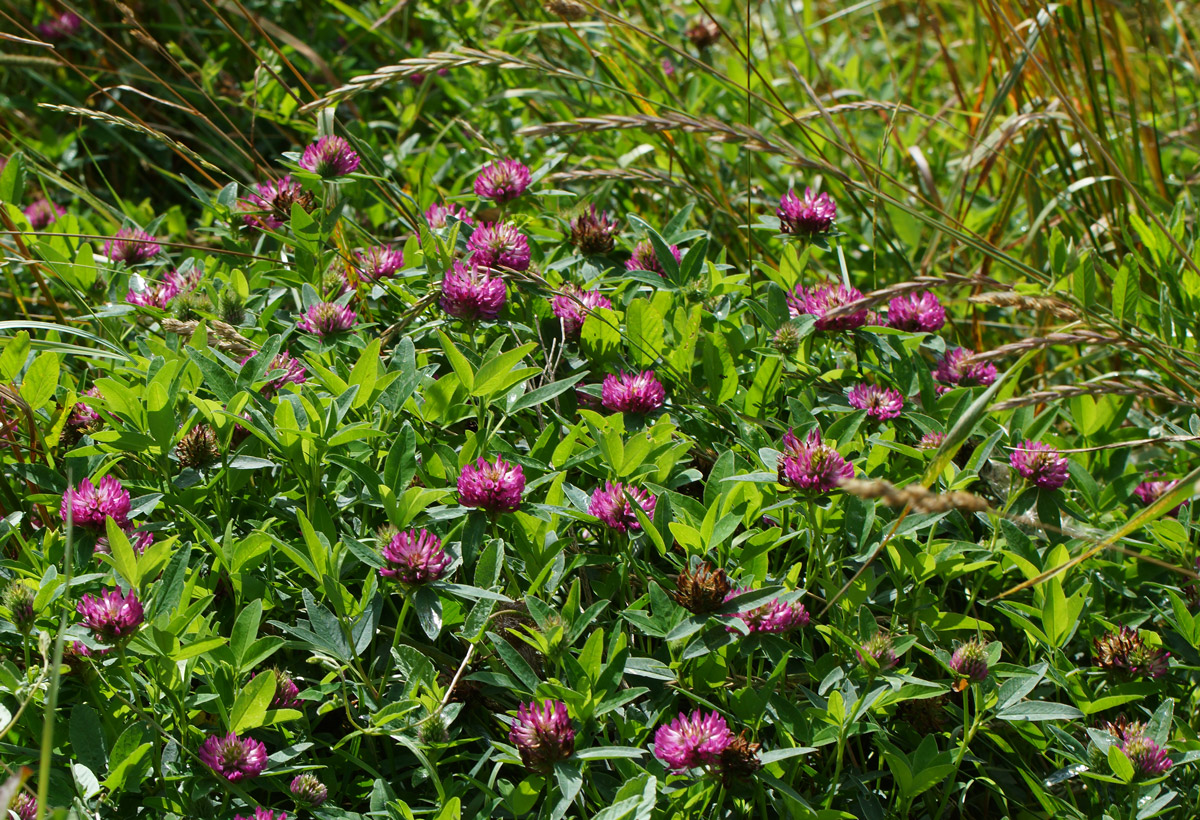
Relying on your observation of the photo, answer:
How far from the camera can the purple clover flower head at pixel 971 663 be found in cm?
131

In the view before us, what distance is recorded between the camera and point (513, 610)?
1.34 m

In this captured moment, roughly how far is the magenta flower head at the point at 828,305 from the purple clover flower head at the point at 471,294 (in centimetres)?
48

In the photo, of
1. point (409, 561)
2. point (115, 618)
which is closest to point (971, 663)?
point (409, 561)

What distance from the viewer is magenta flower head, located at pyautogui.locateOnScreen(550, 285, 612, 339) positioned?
1.72 m

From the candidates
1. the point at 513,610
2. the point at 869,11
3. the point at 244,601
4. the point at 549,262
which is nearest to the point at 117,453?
the point at 244,601

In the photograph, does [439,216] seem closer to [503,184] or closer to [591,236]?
[503,184]

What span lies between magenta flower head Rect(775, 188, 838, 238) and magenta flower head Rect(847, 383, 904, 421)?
306 millimetres

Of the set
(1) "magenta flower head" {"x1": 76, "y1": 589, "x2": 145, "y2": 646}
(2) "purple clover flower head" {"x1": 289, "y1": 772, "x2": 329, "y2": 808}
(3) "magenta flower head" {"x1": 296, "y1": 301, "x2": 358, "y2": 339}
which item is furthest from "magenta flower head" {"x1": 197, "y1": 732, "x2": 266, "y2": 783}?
(3) "magenta flower head" {"x1": 296, "y1": 301, "x2": 358, "y2": 339}

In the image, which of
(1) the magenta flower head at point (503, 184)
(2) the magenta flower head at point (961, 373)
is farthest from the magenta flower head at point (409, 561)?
(2) the magenta flower head at point (961, 373)

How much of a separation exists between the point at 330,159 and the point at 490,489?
750mm

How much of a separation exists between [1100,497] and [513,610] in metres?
0.98

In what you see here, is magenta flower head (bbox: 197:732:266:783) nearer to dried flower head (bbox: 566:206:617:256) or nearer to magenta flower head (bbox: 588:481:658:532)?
magenta flower head (bbox: 588:481:658:532)

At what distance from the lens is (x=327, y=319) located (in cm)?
169

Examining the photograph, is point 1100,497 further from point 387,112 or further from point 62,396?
point 387,112
